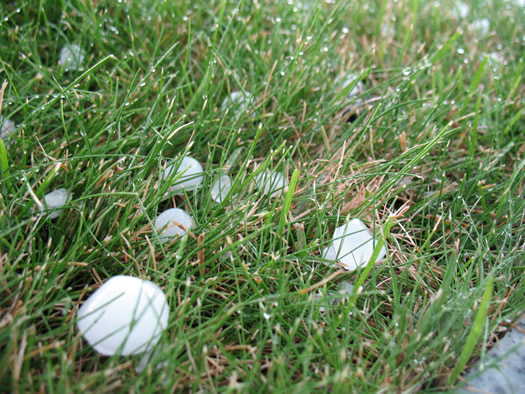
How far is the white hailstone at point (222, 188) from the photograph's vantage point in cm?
122

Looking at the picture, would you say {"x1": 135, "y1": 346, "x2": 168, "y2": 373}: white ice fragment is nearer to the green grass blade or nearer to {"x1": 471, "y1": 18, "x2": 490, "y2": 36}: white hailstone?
the green grass blade

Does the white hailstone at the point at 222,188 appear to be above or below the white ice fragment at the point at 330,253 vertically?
above

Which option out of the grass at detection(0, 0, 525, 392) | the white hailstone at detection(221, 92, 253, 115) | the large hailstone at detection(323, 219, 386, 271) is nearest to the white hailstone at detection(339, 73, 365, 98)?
the grass at detection(0, 0, 525, 392)

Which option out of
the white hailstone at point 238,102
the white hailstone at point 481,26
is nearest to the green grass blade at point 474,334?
the white hailstone at point 238,102

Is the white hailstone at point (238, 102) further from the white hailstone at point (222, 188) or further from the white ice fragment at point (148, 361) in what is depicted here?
the white ice fragment at point (148, 361)

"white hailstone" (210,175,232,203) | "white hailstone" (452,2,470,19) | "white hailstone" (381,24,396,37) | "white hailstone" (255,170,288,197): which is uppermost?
"white hailstone" (452,2,470,19)

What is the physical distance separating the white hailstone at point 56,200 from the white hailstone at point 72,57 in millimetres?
490

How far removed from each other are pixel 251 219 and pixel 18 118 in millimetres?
720

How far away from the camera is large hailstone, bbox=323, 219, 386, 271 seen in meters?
1.13

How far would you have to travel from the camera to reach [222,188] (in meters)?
1.22

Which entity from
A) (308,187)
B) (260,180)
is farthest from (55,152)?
(308,187)

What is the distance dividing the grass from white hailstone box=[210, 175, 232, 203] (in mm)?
27

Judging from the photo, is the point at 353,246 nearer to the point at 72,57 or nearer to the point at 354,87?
the point at 354,87

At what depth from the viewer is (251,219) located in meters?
1.18
